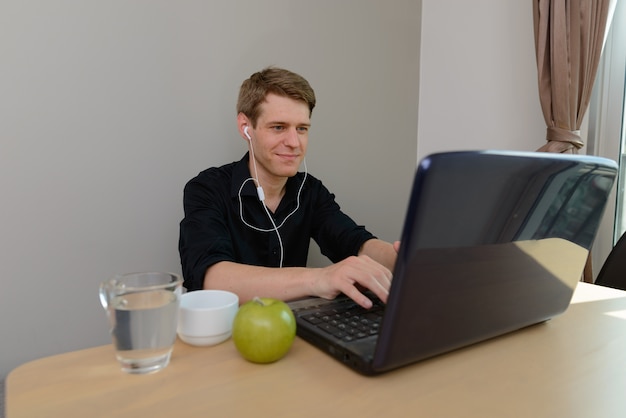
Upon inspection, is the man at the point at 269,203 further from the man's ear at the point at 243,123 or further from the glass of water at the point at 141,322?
the glass of water at the point at 141,322

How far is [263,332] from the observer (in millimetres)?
737

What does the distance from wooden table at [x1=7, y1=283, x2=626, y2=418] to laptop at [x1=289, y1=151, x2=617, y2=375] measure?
1.4 inches

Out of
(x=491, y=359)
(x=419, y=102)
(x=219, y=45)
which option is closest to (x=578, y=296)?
(x=491, y=359)

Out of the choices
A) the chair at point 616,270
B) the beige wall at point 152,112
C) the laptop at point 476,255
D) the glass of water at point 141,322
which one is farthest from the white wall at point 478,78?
the glass of water at point 141,322

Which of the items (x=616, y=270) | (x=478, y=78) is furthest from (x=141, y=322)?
(x=478, y=78)

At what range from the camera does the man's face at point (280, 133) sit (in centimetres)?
157

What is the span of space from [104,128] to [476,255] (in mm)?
1339

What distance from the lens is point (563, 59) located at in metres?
1.93

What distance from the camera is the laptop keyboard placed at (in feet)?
2.62

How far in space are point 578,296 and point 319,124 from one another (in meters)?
1.28

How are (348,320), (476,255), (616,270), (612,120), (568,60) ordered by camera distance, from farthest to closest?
1. (612,120)
2. (568,60)
3. (616,270)
4. (348,320)
5. (476,255)

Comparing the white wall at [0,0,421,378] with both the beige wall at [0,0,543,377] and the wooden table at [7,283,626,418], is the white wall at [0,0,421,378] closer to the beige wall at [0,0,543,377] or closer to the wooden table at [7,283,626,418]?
the beige wall at [0,0,543,377]

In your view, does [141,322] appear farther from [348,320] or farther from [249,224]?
[249,224]

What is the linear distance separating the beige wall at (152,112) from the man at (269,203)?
0.86 ft
